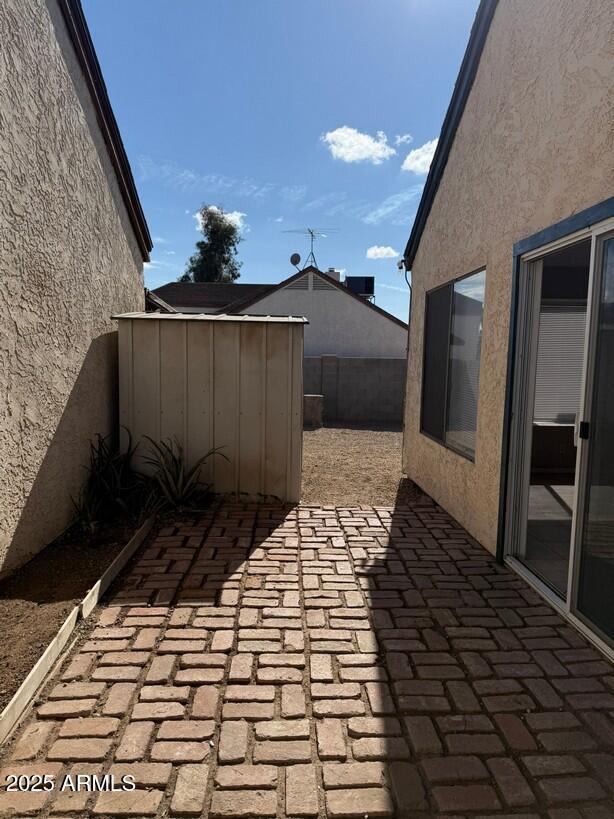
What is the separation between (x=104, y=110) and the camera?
4941 millimetres

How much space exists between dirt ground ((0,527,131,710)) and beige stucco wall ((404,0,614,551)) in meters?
3.22

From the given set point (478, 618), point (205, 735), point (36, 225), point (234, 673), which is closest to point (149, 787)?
point (205, 735)

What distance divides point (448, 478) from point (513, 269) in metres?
2.39

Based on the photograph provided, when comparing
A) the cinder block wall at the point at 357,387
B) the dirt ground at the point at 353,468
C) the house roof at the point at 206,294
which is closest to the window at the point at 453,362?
the dirt ground at the point at 353,468

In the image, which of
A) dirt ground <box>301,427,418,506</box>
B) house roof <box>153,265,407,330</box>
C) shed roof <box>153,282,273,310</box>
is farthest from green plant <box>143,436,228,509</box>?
shed roof <box>153,282,273,310</box>

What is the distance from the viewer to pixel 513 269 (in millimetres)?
3982

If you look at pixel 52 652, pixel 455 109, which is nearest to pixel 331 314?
pixel 455 109

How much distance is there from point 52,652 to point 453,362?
4439 millimetres

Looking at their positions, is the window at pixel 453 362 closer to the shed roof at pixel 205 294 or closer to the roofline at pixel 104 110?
the roofline at pixel 104 110

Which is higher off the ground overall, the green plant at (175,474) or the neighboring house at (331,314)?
the neighboring house at (331,314)

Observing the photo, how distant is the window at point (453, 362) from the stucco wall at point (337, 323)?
13.5 metres

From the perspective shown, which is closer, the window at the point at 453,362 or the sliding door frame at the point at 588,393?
the sliding door frame at the point at 588,393

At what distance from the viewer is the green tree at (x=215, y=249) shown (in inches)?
1197

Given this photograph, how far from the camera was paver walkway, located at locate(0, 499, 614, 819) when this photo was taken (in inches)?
76.2
